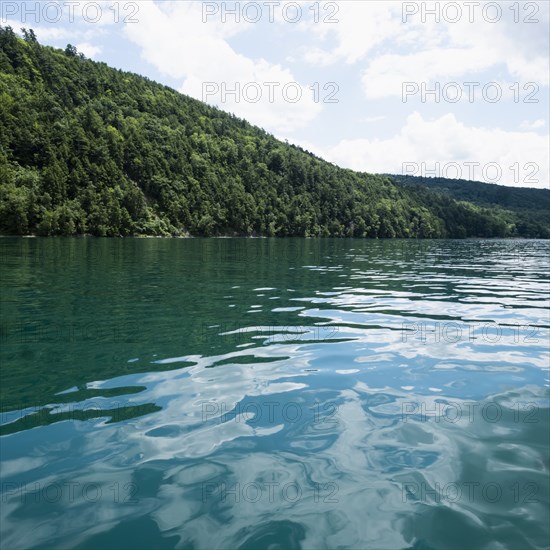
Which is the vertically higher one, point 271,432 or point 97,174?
point 97,174

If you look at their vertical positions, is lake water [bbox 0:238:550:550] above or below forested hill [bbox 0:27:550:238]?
below

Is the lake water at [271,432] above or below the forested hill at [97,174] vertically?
below

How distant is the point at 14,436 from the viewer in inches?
246

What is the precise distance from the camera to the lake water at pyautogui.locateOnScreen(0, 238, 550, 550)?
14.8 ft

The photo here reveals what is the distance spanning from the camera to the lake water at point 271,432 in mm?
4523

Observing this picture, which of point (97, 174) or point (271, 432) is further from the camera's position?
point (97, 174)

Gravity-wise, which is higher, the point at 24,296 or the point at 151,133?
the point at 151,133

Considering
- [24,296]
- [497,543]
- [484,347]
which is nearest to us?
[497,543]

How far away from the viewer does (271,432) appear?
6598 mm

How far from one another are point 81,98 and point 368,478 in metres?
215

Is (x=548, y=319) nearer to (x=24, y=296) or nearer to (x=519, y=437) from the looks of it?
(x=519, y=437)

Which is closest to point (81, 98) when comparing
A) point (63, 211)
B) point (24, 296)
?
point (63, 211)

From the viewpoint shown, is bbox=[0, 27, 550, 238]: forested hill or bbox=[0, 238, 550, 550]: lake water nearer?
bbox=[0, 238, 550, 550]: lake water

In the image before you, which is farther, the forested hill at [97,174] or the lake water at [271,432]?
the forested hill at [97,174]
